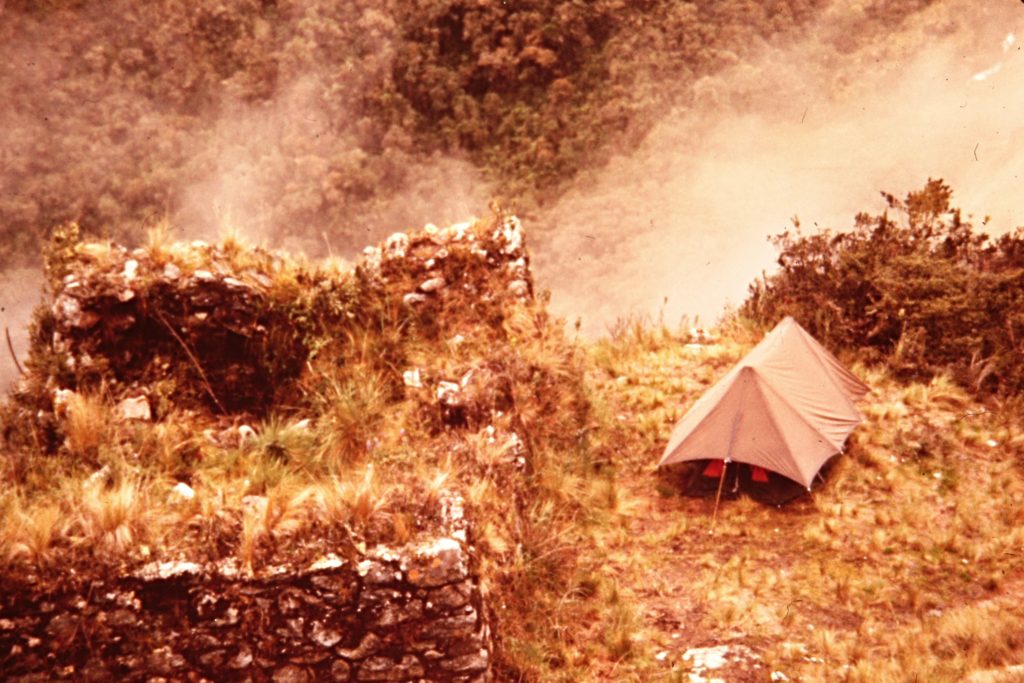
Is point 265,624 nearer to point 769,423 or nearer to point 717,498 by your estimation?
point 717,498

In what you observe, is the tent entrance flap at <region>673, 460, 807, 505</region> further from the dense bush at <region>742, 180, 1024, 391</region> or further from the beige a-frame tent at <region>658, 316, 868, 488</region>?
the dense bush at <region>742, 180, 1024, 391</region>

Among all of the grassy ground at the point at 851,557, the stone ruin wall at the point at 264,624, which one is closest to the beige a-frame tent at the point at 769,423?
the grassy ground at the point at 851,557

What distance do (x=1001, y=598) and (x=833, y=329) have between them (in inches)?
196

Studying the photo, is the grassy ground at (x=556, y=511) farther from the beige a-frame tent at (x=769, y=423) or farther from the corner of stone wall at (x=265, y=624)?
the beige a-frame tent at (x=769, y=423)

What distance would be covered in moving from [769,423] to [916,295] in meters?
3.88

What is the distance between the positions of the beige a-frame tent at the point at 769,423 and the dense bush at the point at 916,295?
7.25 ft

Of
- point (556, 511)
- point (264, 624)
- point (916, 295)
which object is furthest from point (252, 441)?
point (916, 295)

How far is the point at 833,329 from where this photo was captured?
11.0m

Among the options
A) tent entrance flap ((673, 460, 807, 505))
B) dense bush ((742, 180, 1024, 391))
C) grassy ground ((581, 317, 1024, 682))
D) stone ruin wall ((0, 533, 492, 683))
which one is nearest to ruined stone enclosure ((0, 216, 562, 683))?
stone ruin wall ((0, 533, 492, 683))

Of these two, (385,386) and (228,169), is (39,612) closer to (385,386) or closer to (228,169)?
(385,386)

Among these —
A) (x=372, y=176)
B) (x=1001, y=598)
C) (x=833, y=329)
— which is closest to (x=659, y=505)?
(x=1001, y=598)

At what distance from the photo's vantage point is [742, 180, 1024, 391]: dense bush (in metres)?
10.1

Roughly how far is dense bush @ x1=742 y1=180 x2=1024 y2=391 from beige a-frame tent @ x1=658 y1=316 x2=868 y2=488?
7.25ft

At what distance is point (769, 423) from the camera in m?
8.18
